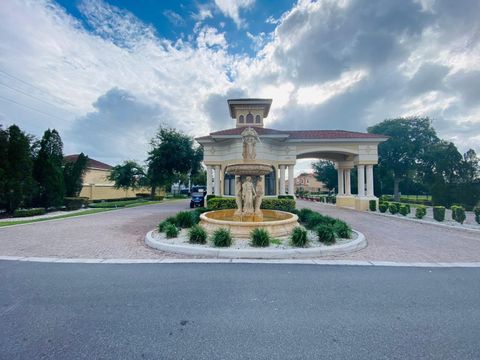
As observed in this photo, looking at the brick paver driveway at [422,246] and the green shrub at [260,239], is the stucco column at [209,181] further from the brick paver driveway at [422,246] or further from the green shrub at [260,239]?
the brick paver driveway at [422,246]

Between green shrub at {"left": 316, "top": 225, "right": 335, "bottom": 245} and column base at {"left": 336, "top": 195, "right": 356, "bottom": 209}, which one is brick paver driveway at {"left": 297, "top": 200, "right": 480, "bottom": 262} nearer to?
green shrub at {"left": 316, "top": 225, "right": 335, "bottom": 245}

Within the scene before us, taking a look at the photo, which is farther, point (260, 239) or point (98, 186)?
point (98, 186)

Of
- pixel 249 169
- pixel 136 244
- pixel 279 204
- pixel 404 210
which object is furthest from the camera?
pixel 279 204

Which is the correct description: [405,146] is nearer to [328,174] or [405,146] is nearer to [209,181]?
[328,174]

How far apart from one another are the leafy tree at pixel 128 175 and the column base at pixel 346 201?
2738cm

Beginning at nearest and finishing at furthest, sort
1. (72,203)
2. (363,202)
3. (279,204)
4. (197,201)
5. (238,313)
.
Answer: (238,313)
(279,204)
(72,203)
(363,202)
(197,201)

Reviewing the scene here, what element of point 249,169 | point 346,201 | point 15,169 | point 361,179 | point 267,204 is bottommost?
point 346,201

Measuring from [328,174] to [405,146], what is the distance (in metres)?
12.2

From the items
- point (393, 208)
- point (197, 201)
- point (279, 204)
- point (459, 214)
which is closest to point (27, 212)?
point (197, 201)

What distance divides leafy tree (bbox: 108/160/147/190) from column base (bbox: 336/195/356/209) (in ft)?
89.8

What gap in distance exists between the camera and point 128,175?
2883 cm

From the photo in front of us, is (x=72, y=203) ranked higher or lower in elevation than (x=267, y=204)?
lower

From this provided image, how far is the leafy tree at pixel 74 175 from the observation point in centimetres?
1944

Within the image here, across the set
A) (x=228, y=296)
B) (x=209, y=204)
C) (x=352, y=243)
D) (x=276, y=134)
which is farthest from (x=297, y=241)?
(x=276, y=134)
